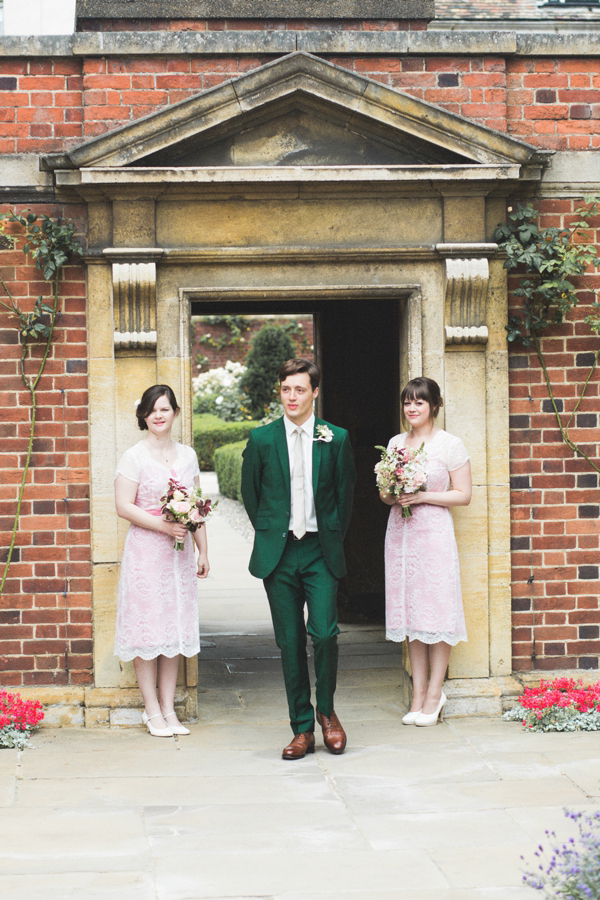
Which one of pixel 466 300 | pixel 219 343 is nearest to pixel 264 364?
pixel 219 343

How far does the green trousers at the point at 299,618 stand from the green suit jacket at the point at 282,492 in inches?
2.6

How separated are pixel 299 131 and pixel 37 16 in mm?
6848

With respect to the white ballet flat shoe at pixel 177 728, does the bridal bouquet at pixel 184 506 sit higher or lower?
higher

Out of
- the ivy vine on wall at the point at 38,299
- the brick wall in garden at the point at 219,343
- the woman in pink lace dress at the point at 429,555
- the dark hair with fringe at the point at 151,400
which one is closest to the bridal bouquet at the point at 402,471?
the woman in pink lace dress at the point at 429,555

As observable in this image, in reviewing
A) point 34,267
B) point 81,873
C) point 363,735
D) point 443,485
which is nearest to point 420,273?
point 443,485

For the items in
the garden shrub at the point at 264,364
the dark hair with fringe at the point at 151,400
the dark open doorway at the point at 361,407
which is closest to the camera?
the dark hair with fringe at the point at 151,400

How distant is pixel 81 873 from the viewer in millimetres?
3721

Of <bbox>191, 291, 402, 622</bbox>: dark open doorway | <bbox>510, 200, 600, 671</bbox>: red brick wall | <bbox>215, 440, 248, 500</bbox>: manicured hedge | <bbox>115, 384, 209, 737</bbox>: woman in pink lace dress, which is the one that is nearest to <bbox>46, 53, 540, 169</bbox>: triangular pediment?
<bbox>510, 200, 600, 671</bbox>: red brick wall

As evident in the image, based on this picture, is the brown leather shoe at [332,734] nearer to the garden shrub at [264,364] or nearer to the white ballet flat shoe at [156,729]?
the white ballet flat shoe at [156,729]

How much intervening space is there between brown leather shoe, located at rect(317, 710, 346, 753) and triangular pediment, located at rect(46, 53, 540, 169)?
2.91m

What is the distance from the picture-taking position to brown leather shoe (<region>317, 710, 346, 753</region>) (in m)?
5.15

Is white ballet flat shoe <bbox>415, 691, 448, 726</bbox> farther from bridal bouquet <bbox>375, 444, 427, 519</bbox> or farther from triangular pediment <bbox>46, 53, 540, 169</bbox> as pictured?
triangular pediment <bbox>46, 53, 540, 169</bbox>

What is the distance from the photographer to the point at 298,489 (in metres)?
5.17

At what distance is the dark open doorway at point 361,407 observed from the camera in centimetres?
854
